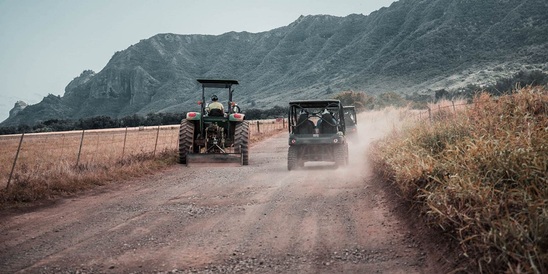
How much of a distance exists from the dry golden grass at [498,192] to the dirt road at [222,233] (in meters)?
0.51

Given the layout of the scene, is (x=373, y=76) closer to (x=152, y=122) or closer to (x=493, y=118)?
(x=152, y=122)

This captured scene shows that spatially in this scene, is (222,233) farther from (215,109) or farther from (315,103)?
(215,109)

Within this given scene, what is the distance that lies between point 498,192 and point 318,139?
8.35 m

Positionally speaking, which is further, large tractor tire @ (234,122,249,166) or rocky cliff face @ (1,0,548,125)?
rocky cliff face @ (1,0,548,125)

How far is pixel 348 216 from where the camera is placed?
6254 millimetres

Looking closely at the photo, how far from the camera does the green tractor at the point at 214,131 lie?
14.0 m

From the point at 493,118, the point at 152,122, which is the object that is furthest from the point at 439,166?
the point at 152,122

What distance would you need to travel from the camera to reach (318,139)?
12.6 m

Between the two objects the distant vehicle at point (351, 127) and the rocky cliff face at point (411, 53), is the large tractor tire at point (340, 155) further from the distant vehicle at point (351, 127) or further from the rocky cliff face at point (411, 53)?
the rocky cliff face at point (411, 53)

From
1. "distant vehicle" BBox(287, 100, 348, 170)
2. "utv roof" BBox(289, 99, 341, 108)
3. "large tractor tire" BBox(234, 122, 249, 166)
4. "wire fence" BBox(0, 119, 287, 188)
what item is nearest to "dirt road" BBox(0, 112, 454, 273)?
"distant vehicle" BBox(287, 100, 348, 170)

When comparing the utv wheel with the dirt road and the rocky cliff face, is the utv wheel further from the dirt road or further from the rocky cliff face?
the rocky cliff face

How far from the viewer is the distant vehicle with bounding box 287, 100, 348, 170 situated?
40.7ft

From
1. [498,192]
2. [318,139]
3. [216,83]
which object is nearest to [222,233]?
[498,192]

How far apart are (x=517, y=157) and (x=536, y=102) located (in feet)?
9.44
